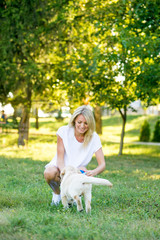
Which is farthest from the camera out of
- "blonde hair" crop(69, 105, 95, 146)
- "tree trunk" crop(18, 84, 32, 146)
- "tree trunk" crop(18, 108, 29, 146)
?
"tree trunk" crop(18, 108, 29, 146)

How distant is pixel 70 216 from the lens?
429 centimetres

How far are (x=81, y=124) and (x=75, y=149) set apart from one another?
15.9 inches

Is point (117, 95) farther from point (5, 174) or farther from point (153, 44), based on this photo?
point (5, 174)

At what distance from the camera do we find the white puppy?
163 inches

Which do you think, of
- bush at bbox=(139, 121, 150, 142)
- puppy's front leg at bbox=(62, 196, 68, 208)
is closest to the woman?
puppy's front leg at bbox=(62, 196, 68, 208)

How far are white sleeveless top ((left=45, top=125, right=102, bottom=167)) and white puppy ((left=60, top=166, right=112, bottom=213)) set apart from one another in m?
0.48

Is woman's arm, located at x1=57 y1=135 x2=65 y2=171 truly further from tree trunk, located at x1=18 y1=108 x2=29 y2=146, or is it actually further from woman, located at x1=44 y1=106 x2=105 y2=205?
tree trunk, located at x1=18 y1=108 x2=29 y2=146

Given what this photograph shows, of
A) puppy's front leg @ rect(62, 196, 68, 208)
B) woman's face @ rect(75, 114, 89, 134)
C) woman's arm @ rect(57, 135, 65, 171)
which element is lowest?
puppy's front leg @ rect(62, 196, 68, 208)

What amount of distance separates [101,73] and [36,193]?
746cm

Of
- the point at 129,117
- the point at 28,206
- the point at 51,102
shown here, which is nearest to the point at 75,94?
the point at 51,102

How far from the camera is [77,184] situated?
4188 mm

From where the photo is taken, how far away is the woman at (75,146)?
16.1 feet

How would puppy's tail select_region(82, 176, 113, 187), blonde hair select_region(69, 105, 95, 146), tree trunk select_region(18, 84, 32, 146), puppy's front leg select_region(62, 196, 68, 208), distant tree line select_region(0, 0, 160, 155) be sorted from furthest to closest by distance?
1. tree trunk select_region(18, 84, 32, 146)
2. distant tree line select_region(0, 0, 160, 155)
3. blonde hair select_region(69, 105, 95, 146)
4. puppy's front leg select_region(62, 196, 68, 208)
5. puppy's tail select_region(82, 176, 113, 187)

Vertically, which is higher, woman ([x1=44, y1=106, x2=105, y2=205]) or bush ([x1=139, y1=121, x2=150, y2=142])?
woman ([x1=44, y1=106, x2=105, y2=205])
